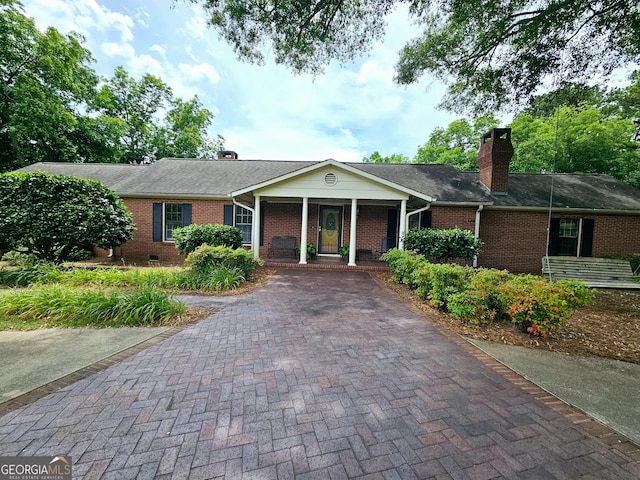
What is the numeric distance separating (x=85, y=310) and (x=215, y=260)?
328cm

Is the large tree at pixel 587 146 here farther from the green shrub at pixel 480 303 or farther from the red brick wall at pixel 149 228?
the red brick wall at pixel 149 228

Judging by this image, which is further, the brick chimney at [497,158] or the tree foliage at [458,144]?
the tree foliage at [458,144]

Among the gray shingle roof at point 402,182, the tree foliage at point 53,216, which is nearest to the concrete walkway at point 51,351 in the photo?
the tree foliage at point 53,216

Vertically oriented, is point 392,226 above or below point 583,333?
above

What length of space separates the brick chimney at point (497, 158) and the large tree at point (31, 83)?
2339 centimetres


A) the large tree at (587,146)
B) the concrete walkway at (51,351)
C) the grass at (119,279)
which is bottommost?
the concrete walkway at (51,351)

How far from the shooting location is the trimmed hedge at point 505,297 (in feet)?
13.1

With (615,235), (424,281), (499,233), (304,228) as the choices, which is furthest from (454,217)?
(615,235)

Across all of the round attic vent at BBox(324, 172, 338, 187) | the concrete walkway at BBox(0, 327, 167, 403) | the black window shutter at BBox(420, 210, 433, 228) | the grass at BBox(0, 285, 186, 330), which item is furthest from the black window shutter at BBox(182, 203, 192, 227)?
the black window shutter at BBox(420, 210, 433, 228)

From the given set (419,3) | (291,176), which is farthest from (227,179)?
(419,3)

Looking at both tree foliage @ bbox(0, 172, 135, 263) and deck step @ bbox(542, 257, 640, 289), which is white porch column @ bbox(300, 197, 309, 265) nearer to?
tree foliage @ bbox(0, 172, 135, 263)

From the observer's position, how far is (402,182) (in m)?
12.2

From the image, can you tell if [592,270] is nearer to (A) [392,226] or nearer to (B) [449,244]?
(B) [449,244]

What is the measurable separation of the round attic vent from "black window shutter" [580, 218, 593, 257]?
10769 millimetres
